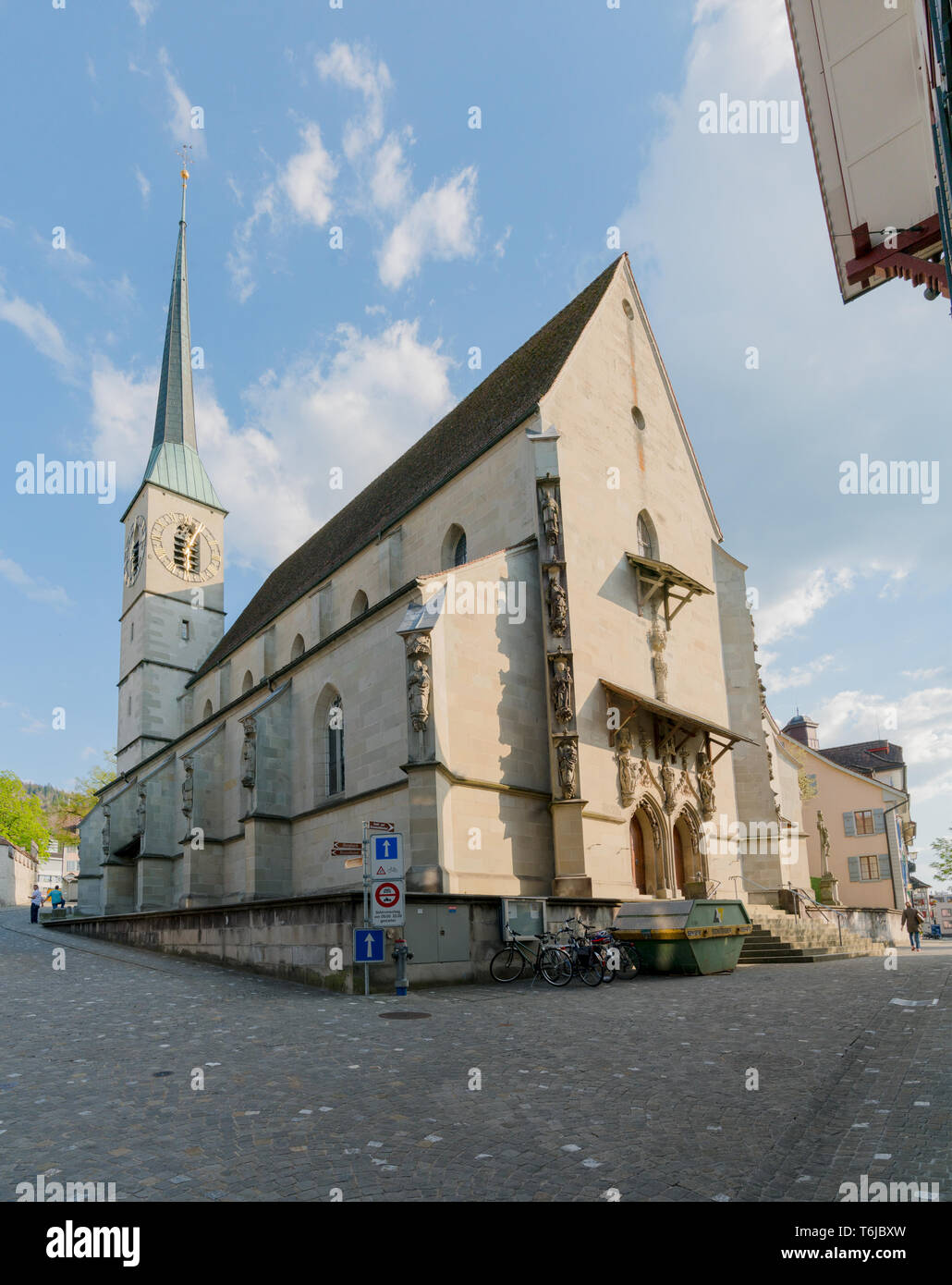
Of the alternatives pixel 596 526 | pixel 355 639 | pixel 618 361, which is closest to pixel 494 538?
pixel 596 526

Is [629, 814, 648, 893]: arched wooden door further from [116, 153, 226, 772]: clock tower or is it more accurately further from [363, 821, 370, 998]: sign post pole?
[116, 153, 226, 772]: clock tower

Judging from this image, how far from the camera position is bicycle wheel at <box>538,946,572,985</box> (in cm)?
1398

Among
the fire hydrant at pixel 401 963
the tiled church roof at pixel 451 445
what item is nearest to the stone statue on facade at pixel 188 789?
the tiled church roof at pixel 451 445

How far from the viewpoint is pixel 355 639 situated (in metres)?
20.6

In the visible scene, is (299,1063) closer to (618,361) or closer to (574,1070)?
(574,1070)

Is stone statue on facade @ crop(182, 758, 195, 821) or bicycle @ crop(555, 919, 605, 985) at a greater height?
stone statue on facade @ crop(182, 758, 195, 821)

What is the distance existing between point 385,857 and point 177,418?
40.1 meters

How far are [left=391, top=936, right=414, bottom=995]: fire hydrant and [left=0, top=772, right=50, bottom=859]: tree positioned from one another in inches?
2395

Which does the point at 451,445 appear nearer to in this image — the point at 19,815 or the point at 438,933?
the point at 438,933

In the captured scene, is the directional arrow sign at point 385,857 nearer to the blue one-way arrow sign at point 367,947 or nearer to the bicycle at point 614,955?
the blue one-way arrow sign at point 367,947

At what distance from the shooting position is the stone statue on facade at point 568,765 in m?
18.2

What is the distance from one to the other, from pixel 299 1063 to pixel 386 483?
82.7 feet

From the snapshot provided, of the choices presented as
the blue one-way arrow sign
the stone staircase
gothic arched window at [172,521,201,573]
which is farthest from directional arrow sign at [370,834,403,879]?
gothic arched window at [172,521,201,573]

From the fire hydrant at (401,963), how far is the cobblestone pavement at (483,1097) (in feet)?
2.98
